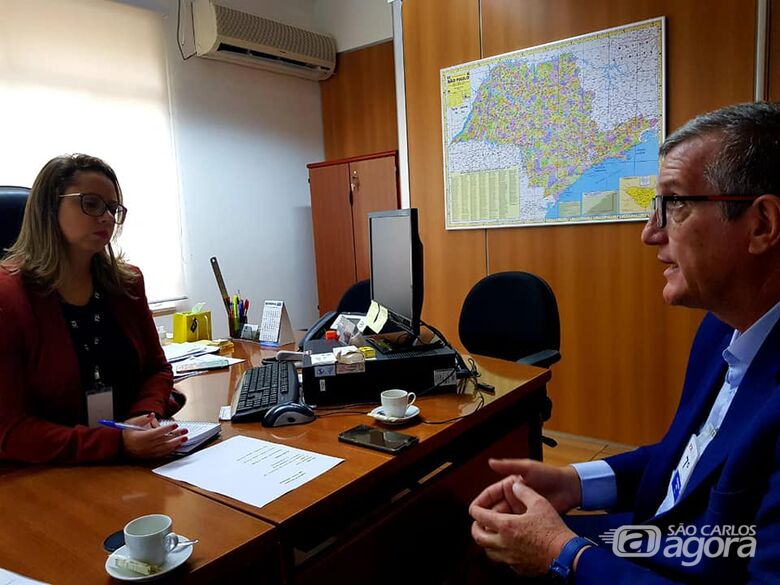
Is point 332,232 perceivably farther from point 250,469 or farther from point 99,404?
point 250,469

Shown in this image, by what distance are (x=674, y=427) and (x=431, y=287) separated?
2.45 metres

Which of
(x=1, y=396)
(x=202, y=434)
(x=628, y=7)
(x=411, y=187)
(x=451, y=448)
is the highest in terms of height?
(x=628, y=7)

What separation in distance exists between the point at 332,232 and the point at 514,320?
2.35 m

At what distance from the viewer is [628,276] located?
2836 mm

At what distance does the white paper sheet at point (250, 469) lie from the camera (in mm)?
1081

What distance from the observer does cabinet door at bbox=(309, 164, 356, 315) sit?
428 cm

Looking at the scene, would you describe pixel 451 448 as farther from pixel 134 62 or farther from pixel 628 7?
pixel 134 62

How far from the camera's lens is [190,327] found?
264 cm

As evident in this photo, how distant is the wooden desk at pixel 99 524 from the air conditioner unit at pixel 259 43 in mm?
3498

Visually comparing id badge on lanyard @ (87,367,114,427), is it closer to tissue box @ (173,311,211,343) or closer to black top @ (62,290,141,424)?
black top @ (62,290,141,424)

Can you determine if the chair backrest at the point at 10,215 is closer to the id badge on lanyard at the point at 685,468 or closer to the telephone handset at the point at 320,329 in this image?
the telephone handset at the point at 320,329

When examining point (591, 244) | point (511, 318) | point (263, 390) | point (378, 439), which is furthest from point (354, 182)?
point (378, 439)

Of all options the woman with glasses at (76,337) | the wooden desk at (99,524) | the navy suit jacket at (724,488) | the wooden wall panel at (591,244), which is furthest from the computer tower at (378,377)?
the wooden wall panel at (591,244)

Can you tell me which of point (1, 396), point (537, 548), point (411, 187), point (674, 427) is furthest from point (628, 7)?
point (1, 396)
